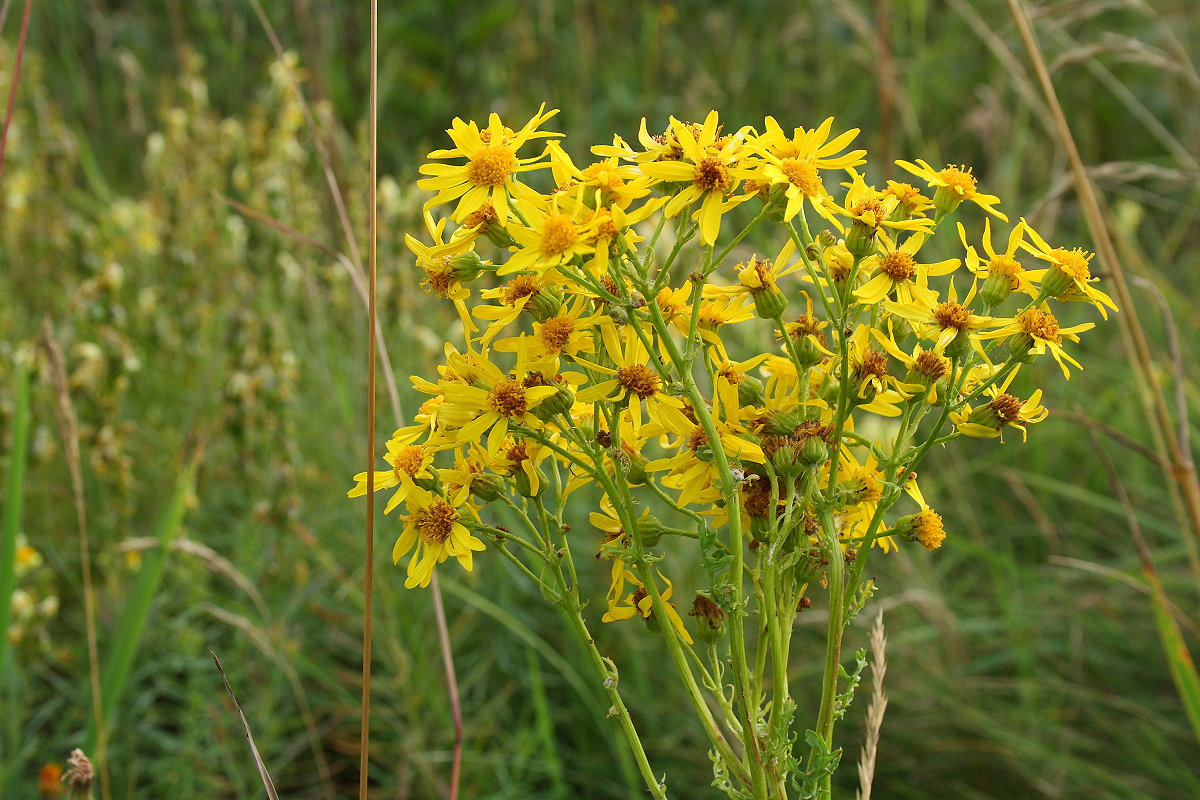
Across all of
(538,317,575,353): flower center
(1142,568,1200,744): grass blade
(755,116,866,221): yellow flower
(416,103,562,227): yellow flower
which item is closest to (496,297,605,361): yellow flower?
(538,317,575,353): flower center

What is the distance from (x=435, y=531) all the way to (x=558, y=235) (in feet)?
1.06

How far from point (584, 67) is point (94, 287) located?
2474 mm

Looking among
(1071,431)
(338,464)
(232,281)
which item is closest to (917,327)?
(338,464)

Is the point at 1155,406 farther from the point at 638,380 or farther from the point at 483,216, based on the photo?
the point at 483,216

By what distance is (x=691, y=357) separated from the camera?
0.90 meters

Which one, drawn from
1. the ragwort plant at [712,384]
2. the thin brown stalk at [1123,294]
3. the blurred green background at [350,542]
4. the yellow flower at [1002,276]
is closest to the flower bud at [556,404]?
the ragwort plant at [712,384]

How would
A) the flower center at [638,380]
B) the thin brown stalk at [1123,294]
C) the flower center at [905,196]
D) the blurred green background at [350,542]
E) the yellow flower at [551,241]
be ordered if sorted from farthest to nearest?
the blurred green background at [350,542], the thin brown stalk at [1123,294], the flower center at [905,196], the flower center at [638,380], the yellow flower at [551,241]

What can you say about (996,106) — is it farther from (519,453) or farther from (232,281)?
(519,453)

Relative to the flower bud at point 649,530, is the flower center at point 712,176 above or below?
above

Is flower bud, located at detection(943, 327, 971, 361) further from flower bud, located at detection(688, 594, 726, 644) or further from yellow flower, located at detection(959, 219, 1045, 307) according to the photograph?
flower bud, located at detection(688, 594, 726, 644)

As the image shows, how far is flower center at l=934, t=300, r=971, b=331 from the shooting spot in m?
0.96

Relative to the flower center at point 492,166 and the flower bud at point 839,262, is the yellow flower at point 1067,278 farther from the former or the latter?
the flower center at point 492,166

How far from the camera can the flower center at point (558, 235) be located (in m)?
0.85

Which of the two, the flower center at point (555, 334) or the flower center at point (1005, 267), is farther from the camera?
the flower center at point (1005, 267)
